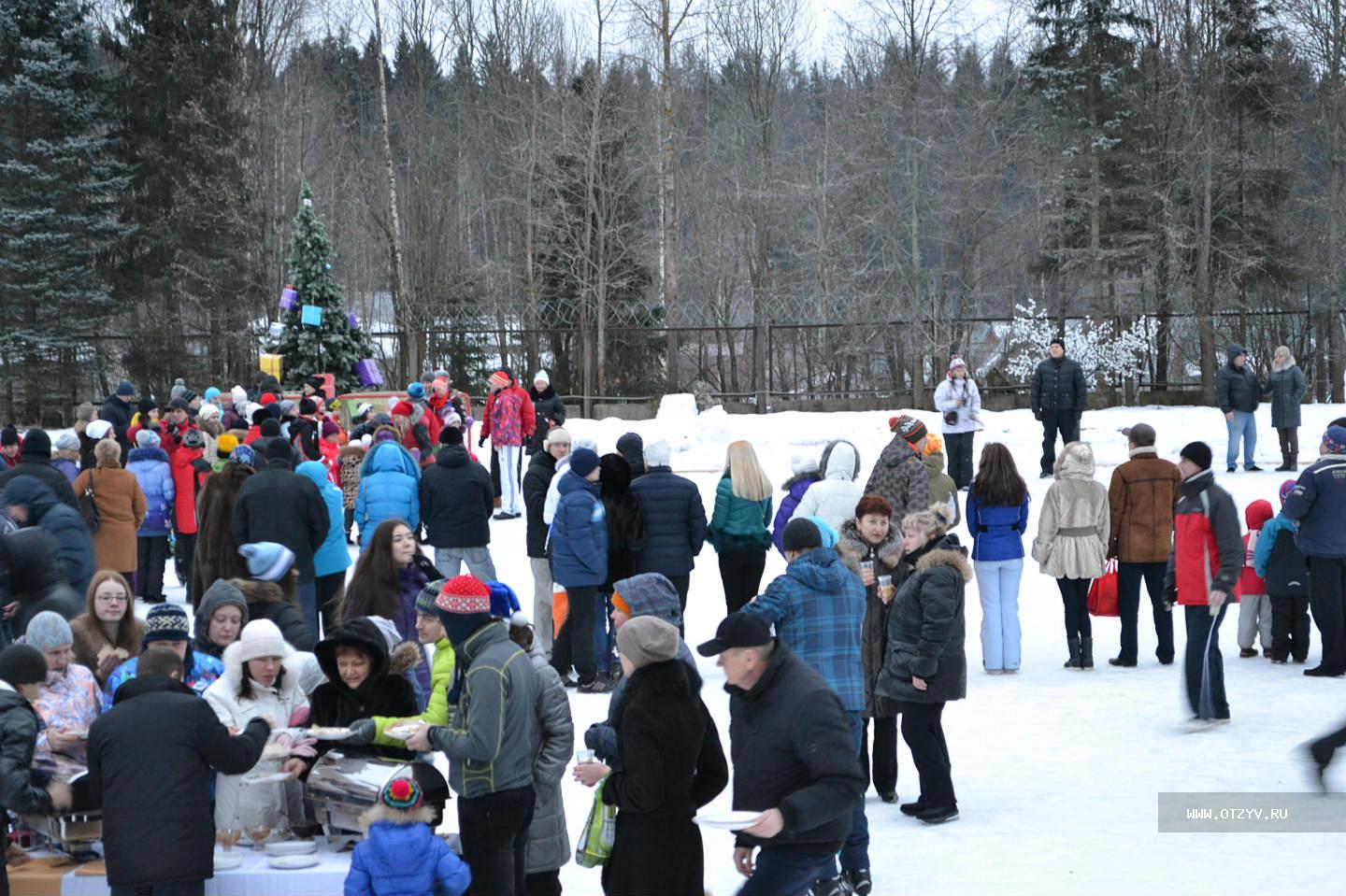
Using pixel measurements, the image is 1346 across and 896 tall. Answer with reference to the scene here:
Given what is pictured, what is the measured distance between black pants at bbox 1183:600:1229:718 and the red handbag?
1.87m

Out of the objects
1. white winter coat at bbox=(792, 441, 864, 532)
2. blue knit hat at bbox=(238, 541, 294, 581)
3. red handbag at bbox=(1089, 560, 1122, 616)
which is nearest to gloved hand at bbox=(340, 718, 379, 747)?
blue knit hat at bbox=(238, 541, 294, 581)

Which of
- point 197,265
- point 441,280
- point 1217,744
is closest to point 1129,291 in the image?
point 441,280

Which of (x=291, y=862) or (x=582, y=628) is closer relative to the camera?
(x=291, y=862)

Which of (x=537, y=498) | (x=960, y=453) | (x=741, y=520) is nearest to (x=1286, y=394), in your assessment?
(x=960, y=453)

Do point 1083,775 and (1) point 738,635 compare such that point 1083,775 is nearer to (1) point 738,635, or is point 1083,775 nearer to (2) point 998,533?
(2) point 998,533

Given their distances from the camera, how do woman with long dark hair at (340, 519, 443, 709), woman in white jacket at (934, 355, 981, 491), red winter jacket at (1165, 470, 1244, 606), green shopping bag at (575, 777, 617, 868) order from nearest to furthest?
green shopping bag at (575, 777, 617, 868) → woman with long dark hair at (340, 519, 443, 709) → red winter jacket at (1165, 470, 1244, 606) → woman in white jacket at (934, 355, 981, 491)

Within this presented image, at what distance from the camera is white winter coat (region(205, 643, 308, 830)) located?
19.5 ft

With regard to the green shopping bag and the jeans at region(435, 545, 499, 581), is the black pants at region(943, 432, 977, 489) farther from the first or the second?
the green shopping bag

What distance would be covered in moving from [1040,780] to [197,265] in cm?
3117

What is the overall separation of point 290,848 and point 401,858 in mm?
1055

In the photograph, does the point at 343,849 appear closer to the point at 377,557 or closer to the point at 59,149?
the point at 377,557

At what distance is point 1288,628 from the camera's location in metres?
10.9

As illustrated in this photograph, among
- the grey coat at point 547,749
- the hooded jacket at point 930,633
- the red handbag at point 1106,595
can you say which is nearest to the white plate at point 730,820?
the grey coat at point 547,749

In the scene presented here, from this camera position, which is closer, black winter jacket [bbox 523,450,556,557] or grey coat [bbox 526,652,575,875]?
grey coat [bbox 526,652,575,875]
